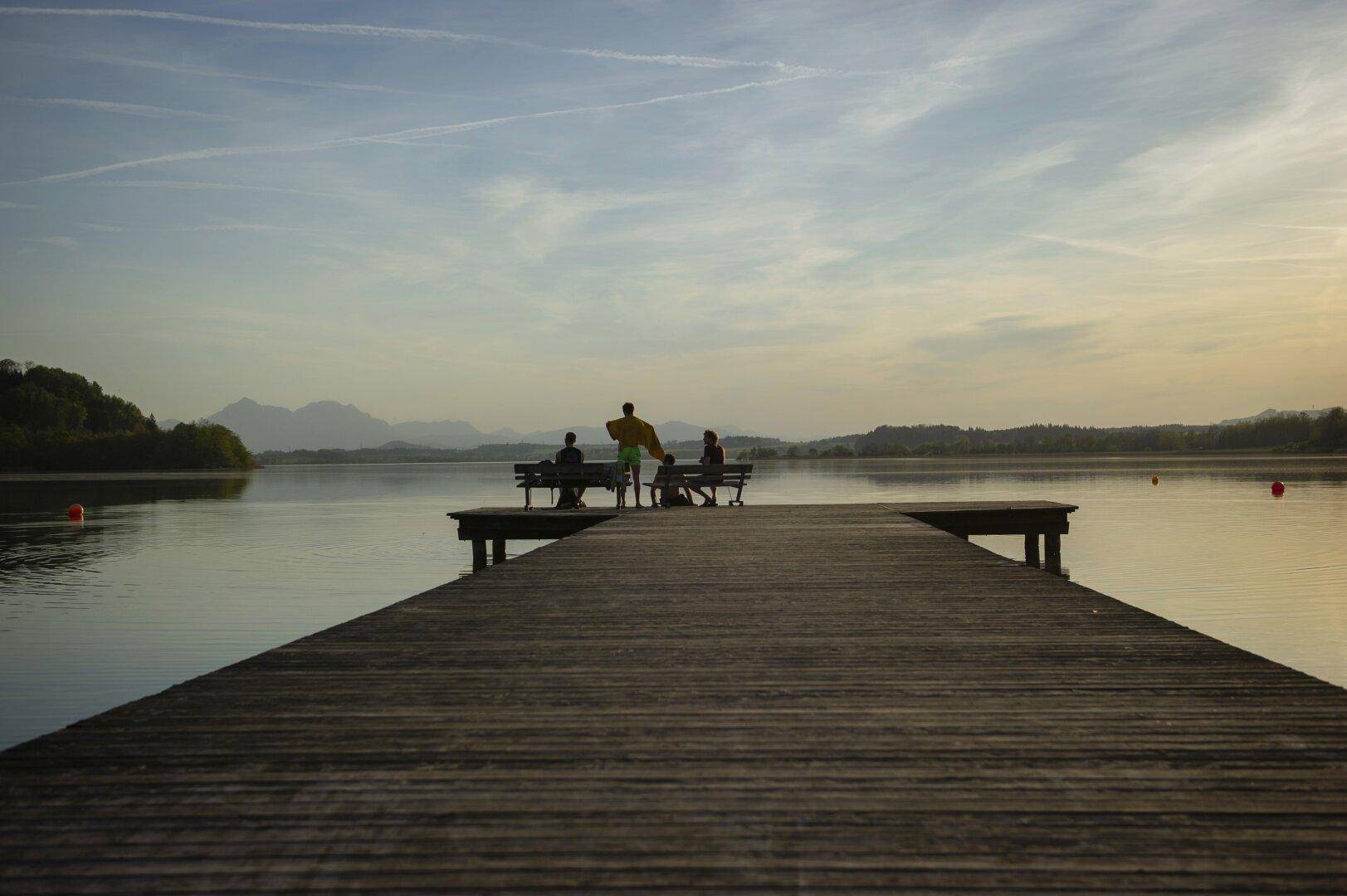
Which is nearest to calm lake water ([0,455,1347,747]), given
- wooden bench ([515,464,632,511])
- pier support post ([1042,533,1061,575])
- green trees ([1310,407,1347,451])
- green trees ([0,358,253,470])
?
pier support post ([1042,533,1061,575])

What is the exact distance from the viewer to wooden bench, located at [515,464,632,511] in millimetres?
15781

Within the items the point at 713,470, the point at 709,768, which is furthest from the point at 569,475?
the point at 709,768

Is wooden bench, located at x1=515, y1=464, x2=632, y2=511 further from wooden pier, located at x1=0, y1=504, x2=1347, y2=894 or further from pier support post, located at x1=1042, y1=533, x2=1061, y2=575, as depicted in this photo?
wooden pier, located at x1=0, y1=504, x2=1347, y2=894

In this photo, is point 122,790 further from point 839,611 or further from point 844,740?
point 839,611

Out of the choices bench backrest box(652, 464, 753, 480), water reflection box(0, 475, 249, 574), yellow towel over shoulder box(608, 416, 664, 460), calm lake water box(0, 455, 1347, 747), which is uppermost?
yellow towel over shoulder box(608, 416, 664, 460)

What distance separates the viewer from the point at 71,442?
117m

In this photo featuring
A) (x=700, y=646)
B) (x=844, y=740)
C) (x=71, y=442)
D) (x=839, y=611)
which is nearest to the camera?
(x=844, y=740)

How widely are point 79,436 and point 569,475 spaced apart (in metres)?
130

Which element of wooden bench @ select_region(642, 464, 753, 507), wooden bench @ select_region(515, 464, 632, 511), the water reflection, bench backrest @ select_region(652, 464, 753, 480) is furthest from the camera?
the water reflection

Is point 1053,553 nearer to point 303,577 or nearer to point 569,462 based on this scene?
point 569,462

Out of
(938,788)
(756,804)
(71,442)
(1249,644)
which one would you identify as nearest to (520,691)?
(756,804)

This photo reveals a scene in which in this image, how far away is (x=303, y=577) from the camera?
17344 mm

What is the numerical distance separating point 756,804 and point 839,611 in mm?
3079

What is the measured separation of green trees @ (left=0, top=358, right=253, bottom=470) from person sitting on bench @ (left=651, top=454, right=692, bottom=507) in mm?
126763
